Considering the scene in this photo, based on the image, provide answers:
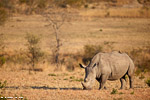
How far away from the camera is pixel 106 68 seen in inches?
508

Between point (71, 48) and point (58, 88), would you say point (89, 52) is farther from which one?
point (58, 88)

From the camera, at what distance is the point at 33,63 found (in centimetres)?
2130

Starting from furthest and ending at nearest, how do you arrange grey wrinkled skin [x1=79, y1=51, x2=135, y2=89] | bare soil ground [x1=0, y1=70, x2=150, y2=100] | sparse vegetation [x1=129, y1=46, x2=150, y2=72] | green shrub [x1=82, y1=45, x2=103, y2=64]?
green shrub [x1=82, y1=45, x2=103, y2=64] → sparse vegetation [x1=129, y1=46, x2=150, y2=72] → grey wrinkled skin [x1=79, y1=51, x2=135, y2=89] → bare soil ground [x1=0, y1=70, x2=150, y2=100]

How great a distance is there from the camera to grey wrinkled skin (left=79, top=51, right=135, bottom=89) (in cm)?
1248

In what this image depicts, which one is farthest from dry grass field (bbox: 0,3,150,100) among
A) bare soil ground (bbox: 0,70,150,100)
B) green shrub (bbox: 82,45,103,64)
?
green shrub (bbox: 82,45,103,64)

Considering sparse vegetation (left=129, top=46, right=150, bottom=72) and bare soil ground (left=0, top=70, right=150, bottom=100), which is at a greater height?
sparse vegetation (left=129, top=46, right=150, bottom=72)

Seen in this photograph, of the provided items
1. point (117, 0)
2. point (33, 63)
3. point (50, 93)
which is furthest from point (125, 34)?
point (117, 0)

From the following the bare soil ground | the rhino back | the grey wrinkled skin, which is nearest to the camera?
the bare soil ground

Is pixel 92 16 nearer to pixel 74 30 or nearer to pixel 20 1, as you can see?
pixel 74 30

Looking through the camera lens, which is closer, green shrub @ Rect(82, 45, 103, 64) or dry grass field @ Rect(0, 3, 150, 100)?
dry grass field @ Rect(0, 3, 150, 100)

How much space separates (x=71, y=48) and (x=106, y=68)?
593 inches

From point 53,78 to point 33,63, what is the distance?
12.9ft

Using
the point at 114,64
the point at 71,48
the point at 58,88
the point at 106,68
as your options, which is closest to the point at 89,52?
the point at 71,48

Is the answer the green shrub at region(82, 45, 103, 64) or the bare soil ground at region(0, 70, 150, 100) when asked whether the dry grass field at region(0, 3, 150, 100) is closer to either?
the bare soil ground at region(0, 70, 150, 100)
